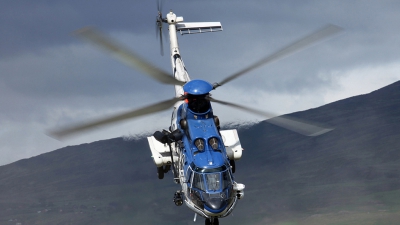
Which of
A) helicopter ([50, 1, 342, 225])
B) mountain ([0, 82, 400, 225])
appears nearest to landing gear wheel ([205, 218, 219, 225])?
helicopter ([50, 1, 342, 225])

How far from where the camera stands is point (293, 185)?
108188 millimetres

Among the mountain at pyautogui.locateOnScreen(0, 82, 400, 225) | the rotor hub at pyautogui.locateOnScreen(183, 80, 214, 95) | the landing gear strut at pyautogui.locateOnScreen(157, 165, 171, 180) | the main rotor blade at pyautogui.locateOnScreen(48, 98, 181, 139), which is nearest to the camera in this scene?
the main rotor blade at pyautogui.locateOnScreen(48, 98, 181, 139)

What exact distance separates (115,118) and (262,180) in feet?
238

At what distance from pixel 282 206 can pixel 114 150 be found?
151 ft

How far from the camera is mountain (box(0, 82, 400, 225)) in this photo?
314 feet

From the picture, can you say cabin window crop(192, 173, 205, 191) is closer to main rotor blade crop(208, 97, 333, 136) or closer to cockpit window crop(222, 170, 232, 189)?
cockpit window crop(222, 170, 232, 189)

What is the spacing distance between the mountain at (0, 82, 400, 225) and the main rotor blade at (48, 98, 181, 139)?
43442mm

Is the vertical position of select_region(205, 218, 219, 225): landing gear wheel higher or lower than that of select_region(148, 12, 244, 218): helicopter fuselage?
lower

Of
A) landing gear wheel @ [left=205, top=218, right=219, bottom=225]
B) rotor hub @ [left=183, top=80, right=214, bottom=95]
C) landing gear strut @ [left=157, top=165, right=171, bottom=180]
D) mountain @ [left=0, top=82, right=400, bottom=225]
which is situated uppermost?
mountain @ [left=0, top=82, right=400, bottom=225]

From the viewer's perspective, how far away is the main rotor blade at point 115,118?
77.0ft

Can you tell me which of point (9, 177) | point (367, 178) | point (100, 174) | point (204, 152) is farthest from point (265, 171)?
point (204, 152)

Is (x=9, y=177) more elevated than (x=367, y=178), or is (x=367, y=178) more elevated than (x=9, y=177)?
(x=9, y=177)

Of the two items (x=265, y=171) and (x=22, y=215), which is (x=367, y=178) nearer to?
(x=265, y=171)

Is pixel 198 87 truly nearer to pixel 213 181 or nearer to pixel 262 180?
pixel 213 181
